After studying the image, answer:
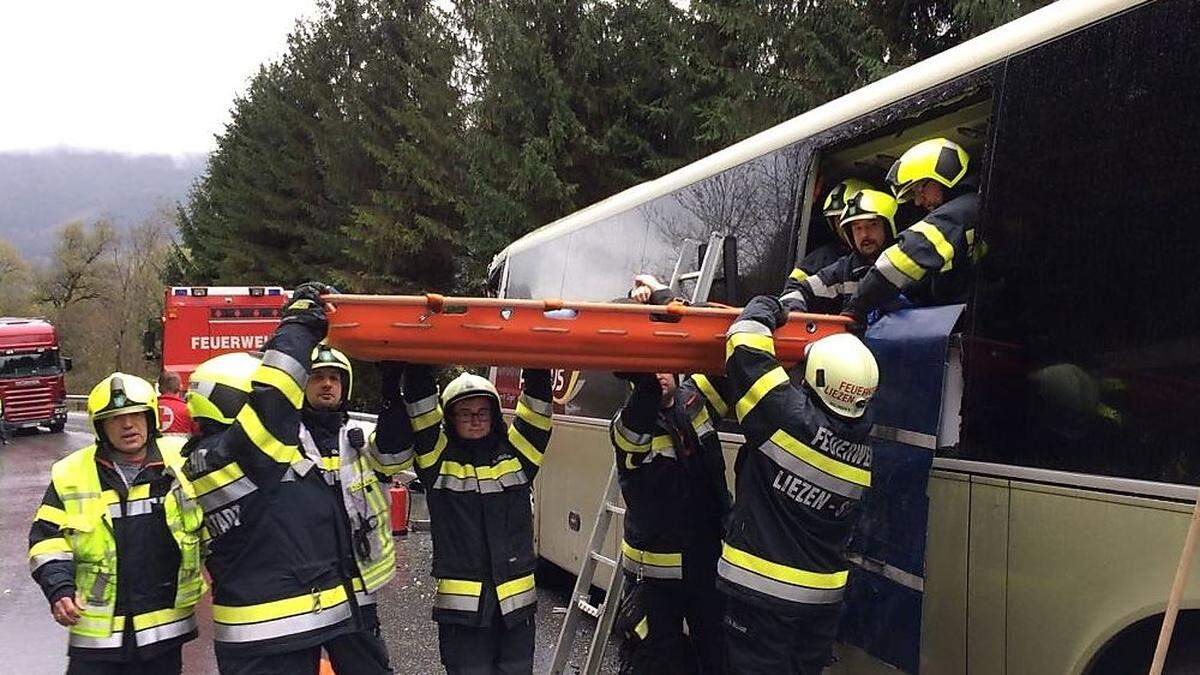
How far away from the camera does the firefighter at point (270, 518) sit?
3.12 metres

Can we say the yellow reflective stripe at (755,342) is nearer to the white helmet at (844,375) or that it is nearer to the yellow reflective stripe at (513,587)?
the white helmet at (844,375)

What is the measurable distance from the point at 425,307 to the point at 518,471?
0.99 meters

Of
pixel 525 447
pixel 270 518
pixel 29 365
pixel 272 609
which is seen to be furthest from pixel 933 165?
pixel 29 365

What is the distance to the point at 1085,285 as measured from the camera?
268 cm

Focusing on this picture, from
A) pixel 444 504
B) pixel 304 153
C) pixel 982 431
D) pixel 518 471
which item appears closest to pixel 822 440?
pixel 982 431

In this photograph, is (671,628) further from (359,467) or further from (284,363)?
(284,363)

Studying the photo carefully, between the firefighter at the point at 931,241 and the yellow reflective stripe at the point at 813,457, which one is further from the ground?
the firefighter at the point at 931,241

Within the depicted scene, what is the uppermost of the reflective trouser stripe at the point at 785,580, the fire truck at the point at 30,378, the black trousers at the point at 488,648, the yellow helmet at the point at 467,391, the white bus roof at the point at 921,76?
the white bus roof at the point at 921,76

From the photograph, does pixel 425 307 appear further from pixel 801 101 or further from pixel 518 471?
pixel 801 101

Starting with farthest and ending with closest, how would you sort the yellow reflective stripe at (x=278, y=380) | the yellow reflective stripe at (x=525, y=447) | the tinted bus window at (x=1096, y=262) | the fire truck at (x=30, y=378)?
1. the fire truck at (x=30, y=378)
2. the yellow reflective stripe at (x=525, y=447)
3. the yellow reflective stripe at (x=278, y=380)
4. the tinted bus window at (x=1096, y=262)

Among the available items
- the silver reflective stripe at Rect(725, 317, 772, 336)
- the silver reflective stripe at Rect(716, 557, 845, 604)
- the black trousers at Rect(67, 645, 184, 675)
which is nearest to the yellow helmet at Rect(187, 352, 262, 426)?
the black trousers at Rect(67, 645, 184, 675)

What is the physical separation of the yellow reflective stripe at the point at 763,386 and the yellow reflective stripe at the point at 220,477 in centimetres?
176

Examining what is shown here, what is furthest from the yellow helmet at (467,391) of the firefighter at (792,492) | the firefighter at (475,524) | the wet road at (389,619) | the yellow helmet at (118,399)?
the wet road at (389,619)

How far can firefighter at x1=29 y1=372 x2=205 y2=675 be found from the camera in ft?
11.3
